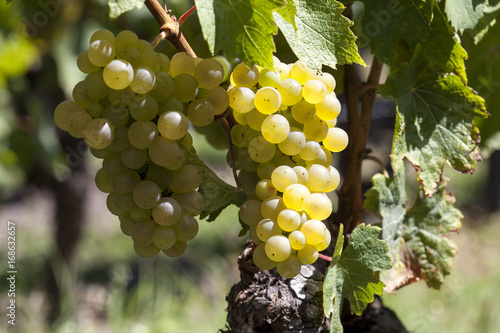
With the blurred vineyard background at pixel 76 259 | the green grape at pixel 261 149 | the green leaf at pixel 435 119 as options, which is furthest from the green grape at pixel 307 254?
the blurred vineyard background at pixel 76 259

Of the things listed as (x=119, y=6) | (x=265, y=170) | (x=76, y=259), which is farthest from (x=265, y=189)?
→ (x=76, y=259)

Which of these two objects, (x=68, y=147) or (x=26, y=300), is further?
(x=26, y=300)

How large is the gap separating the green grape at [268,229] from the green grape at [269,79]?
141mm

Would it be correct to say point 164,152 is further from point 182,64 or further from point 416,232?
point 416,232

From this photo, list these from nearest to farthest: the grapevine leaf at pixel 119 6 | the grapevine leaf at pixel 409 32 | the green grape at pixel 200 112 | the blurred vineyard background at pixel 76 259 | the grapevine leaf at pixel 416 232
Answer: the grapevine leaf at pixel 119 6 < the green grape at pixel 200 112 < the grapevine leaf at pixel 409 32 < the grapevine leaf at pixel 416 232 < the blurred vineyard background at pixel 76 259

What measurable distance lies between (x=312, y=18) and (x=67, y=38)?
1722 mm

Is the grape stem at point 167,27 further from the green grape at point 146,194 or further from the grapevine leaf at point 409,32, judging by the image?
the grapevine leaf at point 409,32

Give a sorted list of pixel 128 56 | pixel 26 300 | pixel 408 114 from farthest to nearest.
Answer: pixel 26 300 → pixel 408 114 → pixel 128 56

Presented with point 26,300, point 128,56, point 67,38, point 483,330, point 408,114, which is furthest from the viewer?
point 26,300

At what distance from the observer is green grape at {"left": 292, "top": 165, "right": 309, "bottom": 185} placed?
0.52 metres

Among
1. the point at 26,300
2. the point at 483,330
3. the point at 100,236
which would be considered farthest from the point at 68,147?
the point at 483,330

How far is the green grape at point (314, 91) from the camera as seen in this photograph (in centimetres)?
51

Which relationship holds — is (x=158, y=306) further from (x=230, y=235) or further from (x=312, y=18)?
(x=312, y=18)

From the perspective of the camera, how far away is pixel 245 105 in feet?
1.69
